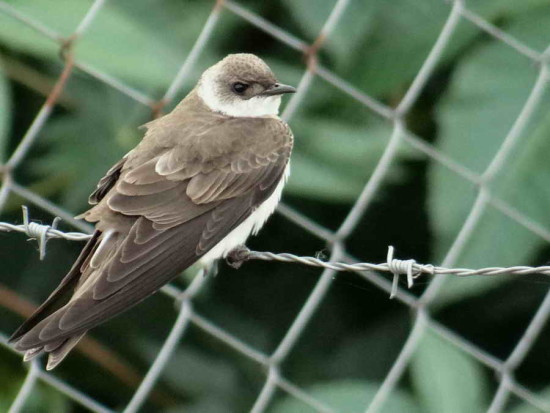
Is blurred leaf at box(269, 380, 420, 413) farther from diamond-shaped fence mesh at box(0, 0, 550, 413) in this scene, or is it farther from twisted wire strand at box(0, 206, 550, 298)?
twisted wire strand at box(0, 206, 550, 298)

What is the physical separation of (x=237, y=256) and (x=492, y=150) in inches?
26.3

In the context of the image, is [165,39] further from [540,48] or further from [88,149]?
[540,48]

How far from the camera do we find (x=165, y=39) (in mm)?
3316

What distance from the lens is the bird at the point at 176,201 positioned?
2816 millimetres

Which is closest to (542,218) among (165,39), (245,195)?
(245,195)

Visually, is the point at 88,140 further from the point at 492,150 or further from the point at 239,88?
the point at 492,150

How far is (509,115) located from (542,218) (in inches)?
10.3

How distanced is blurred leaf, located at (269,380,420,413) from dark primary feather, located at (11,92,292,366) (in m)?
0.49

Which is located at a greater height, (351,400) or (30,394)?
(351,400)

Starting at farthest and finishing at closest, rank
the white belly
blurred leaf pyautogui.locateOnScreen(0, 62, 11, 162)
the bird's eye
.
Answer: the bird's eye, the white belly, blurred leaf pyautogui.locateOnScreen(0, 62, 11, 162)

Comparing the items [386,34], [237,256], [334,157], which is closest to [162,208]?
[237,256]

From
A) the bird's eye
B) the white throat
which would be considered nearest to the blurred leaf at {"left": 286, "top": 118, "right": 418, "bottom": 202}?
the white throat

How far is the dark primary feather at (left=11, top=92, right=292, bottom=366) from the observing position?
279 centimetres

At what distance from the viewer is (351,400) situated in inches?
131
